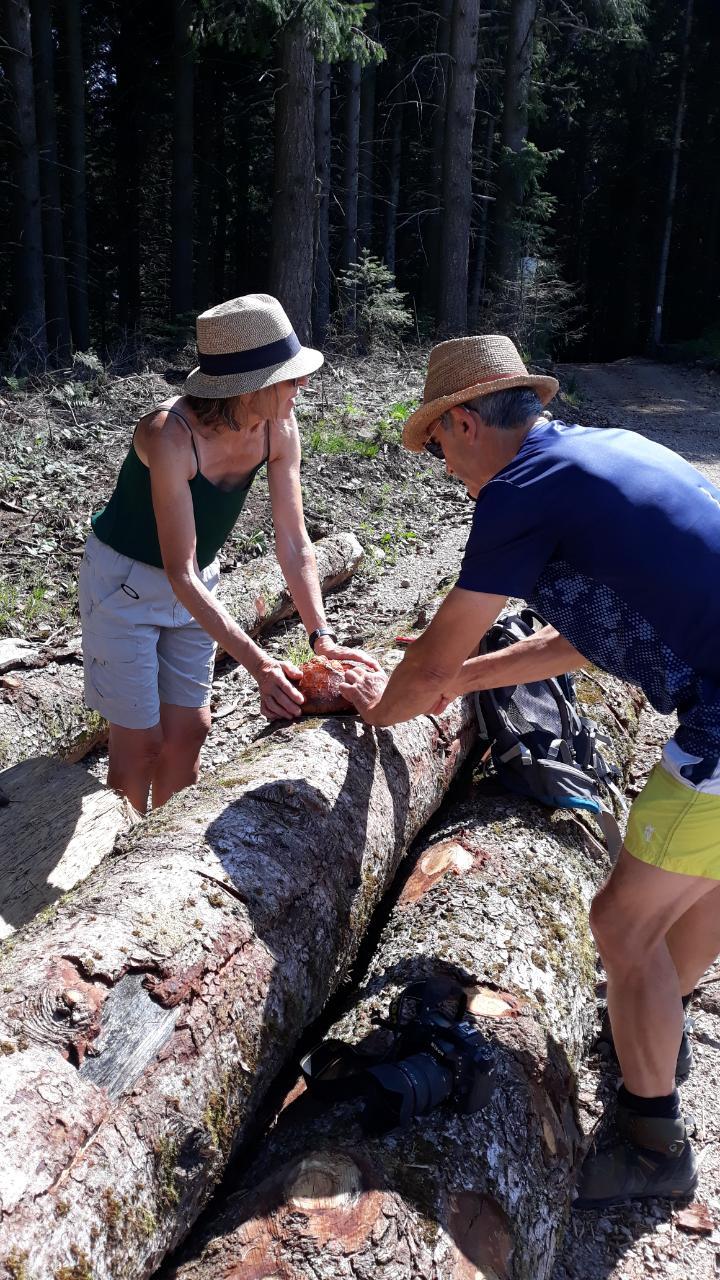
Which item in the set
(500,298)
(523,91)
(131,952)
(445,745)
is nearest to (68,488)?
(445,745)

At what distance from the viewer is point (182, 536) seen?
10.2ft

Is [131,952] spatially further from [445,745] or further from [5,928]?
[445,745]

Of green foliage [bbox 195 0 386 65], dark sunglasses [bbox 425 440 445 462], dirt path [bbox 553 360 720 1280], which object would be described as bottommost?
dirt path [bbox 553 360 720 1280]

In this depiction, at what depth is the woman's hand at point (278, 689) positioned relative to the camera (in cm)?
316

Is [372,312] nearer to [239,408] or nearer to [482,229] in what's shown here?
[482,229]

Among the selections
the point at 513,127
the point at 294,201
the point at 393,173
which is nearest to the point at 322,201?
the point at 294,201

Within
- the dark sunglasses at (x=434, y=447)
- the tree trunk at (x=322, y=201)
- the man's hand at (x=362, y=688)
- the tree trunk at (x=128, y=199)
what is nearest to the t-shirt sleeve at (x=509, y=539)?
the dark sunglasses at (x=434, y=447)

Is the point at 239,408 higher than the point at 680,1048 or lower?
higher

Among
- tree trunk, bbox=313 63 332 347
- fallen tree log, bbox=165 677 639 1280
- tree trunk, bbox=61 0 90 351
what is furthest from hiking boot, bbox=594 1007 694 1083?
tree trunk, bbox=61 0 90 351

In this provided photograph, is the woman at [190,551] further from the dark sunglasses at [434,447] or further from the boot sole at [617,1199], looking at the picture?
the boot sole at [617,1199]

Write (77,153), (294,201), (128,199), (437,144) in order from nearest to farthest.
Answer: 1. (294,201)
2. (77,153)
3. (437,144)
4. (128,199)

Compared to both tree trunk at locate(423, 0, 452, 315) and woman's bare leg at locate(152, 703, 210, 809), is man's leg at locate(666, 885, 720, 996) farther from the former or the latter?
tree trunk at locate(423, 0, 452, 315)

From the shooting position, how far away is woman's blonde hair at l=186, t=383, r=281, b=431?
3066 millimetres

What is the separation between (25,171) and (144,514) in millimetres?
13955
